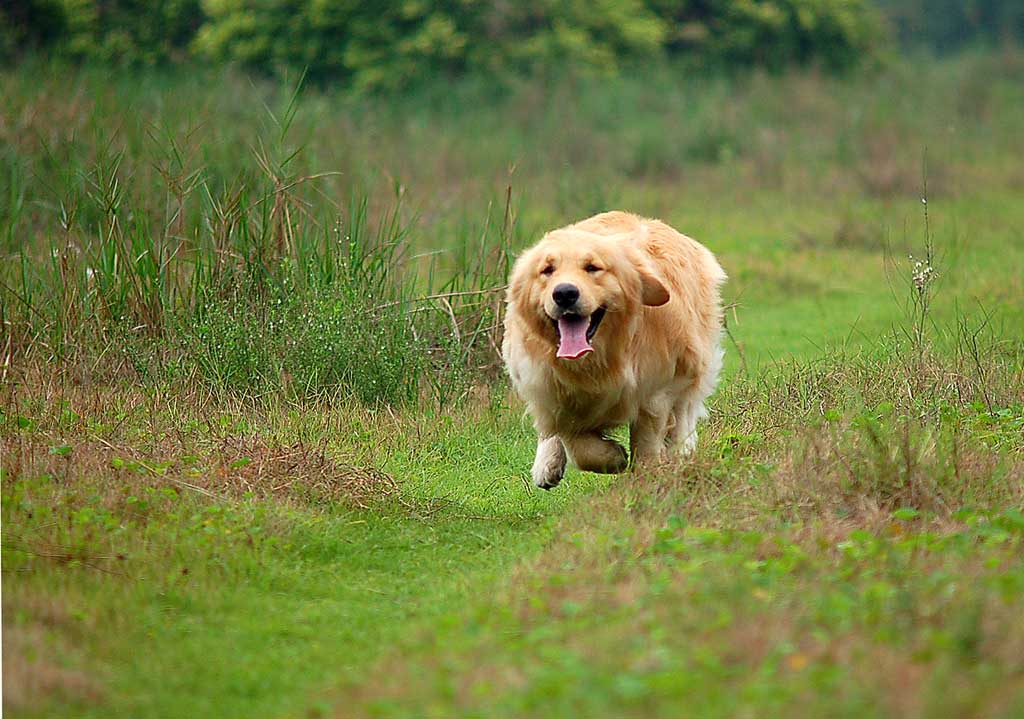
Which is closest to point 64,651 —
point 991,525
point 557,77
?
point 991,525

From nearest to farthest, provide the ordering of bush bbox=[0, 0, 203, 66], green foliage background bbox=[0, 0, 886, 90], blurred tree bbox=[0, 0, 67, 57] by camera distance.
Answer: blurred tree bbox=[0, 0, 67, 57], bush bbox=[0, 0, 203, 66], green foliage background bbox=[0, 0, 886, 90]

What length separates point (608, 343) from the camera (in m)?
6.57

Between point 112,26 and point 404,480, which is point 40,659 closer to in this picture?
point 404,480

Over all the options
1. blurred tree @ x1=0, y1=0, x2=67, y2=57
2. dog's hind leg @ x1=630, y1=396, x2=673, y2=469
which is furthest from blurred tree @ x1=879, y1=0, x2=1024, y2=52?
dog's hind leg @ x1=630, y1=396, x2=673, y2=469

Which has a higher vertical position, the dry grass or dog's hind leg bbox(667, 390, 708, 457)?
the dry grass

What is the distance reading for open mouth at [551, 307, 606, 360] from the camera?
6.27 metres

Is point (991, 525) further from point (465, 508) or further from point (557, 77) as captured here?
point (557, 77)

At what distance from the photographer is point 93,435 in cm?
688

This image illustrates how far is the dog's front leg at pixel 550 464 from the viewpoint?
7.05m

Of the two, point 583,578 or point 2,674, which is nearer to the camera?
point 2,674

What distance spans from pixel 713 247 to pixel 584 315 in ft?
29.3

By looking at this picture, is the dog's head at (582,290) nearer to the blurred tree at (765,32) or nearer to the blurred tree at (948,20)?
the blurred tree at (765,32)

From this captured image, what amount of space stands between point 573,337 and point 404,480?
135 centimetres

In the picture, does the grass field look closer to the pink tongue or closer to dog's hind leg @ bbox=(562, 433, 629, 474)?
dog's hind leg @ bbox=(562, 433, 629, 474)
